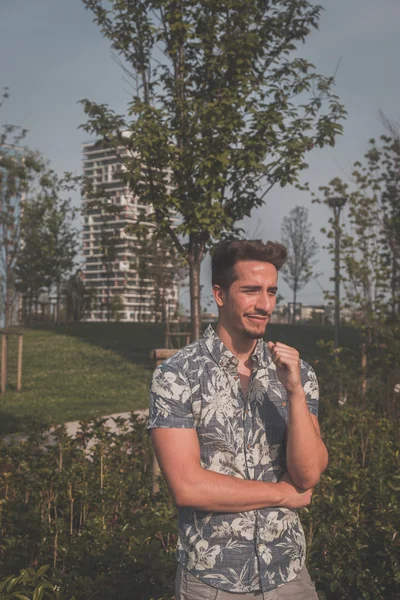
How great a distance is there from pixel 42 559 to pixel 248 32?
574 cm

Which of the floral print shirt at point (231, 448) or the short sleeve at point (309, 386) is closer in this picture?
the floral print shirt at point (231, 448)

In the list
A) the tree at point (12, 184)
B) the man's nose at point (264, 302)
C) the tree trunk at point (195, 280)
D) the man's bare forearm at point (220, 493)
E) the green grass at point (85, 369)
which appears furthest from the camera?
the tree at point (12, 184)

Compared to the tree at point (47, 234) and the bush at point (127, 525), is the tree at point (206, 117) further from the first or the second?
the tree at point (47, 234)

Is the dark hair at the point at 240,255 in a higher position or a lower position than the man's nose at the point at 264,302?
higher

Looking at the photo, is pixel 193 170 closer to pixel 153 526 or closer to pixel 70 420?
pixel 153 526

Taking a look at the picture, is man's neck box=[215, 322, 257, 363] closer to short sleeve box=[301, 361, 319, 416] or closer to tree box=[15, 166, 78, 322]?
short sleeve box=[301, 361, 319, 416]

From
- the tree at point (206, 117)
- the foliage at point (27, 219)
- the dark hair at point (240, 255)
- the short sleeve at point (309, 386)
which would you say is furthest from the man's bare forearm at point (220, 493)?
the foliage at point (27, 219)

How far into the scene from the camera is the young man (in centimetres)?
211

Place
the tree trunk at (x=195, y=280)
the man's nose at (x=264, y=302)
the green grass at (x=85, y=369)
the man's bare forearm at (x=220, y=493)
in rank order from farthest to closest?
the green grass at (x=85, y=369) < the tree trunk at (x=195, y=280) < the man's nose at (x=264, y=302) < the man's bare forearm at (x=220, y=493)

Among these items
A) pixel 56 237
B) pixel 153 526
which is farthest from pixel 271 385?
pixel 56 237

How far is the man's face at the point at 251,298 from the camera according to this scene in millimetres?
2309

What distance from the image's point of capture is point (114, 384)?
660 inches

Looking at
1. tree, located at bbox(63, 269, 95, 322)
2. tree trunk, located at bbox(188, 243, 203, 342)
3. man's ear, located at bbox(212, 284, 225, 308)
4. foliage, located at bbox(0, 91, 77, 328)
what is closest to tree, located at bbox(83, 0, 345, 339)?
tree trunk, located at bbox(188, 243, 203, 342)

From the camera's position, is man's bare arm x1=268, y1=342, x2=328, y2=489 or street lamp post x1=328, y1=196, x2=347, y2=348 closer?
man's bare arm x1=268, y1=342, x2=328, y2=489
